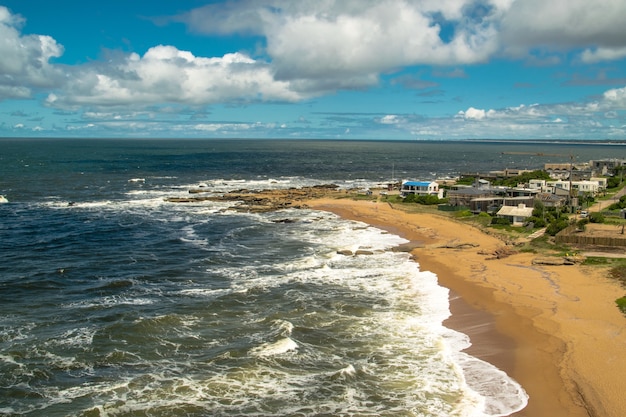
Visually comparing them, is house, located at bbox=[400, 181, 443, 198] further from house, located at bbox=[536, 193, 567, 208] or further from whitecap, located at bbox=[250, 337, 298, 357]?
whitecap, located at bbox=[250, 337, 298, 357]

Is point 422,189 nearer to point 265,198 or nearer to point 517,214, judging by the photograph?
point 517,214

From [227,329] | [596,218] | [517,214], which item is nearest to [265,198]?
[517,214]

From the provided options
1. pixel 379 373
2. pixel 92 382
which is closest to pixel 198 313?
pixel 92 382

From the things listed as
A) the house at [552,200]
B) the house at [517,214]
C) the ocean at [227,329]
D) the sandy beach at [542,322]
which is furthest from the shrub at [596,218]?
the ocean at [227,329]

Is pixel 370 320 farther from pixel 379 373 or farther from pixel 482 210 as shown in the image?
pixel 482 210

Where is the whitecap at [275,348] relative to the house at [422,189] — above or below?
below

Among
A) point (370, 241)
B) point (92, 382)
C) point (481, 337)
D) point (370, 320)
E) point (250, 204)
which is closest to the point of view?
point (92, 382)

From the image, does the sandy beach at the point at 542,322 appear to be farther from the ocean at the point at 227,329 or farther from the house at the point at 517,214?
the house at the point at 517,214

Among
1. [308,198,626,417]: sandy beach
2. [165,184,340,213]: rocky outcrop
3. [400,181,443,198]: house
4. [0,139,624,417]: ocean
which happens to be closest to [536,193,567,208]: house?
[400,181,443,198]: house
